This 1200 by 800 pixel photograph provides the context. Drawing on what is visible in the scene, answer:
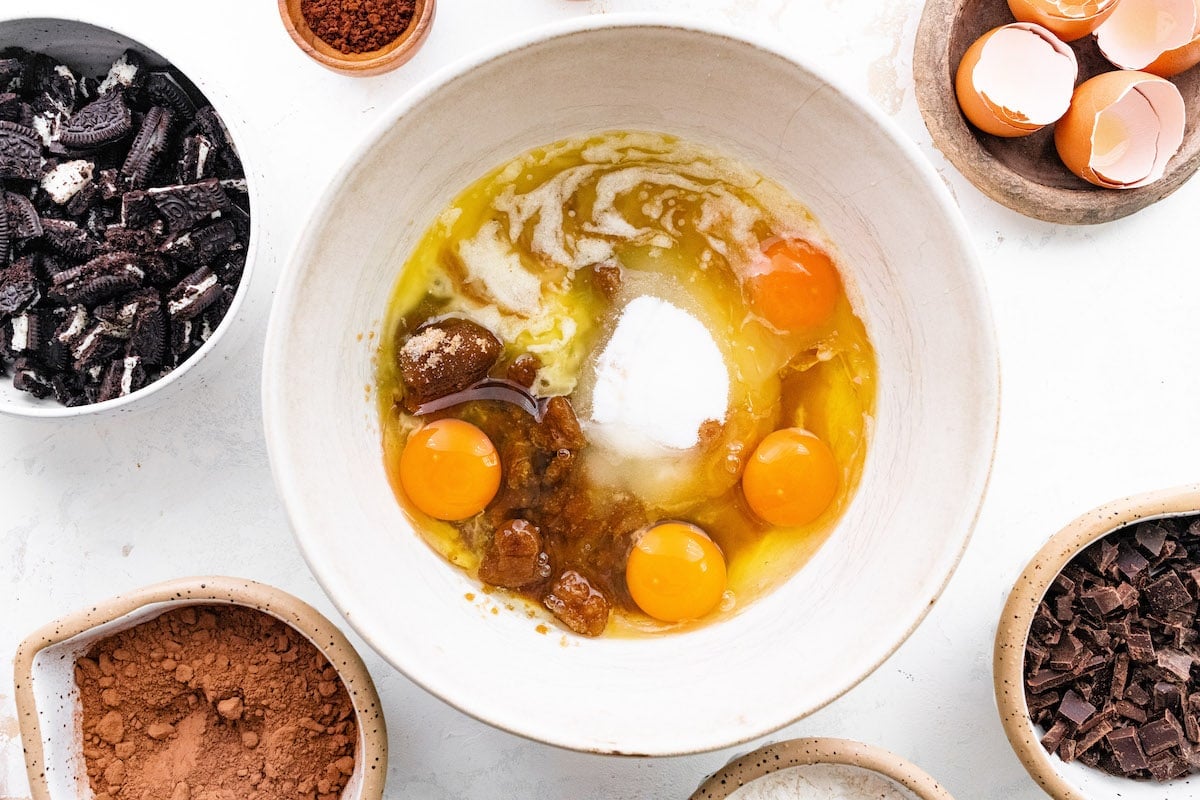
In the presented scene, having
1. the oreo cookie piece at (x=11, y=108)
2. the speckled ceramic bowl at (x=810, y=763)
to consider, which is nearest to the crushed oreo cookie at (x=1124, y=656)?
the speckled ceramic bowl at (x=810, y=763)

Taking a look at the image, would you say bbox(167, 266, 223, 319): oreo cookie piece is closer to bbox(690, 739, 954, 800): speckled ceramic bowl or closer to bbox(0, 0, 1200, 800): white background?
bbox(0, 0, 1200, 800): white background

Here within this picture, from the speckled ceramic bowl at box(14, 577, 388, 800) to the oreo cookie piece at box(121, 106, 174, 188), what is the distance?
811 millimetres

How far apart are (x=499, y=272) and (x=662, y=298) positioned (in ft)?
1.17

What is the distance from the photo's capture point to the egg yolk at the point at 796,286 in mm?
1932

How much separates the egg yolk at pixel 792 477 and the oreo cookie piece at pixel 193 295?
3.79 feet

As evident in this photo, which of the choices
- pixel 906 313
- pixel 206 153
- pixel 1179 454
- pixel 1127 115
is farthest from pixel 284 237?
pixel 1179 454

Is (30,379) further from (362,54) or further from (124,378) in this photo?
(362,54)

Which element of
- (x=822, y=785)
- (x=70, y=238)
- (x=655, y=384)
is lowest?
(x=822, y=785)

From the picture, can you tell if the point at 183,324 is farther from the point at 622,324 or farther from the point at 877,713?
the point at 877,713

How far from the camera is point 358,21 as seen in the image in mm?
1925

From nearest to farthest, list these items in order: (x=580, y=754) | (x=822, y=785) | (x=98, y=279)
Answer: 1. (x=98, y=279)
2. (x=822, y=785)
3. (x=580, y=754)

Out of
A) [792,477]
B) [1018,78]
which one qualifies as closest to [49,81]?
[792,477]

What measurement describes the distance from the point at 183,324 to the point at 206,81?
18.8 inches

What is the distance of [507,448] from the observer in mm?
1982
